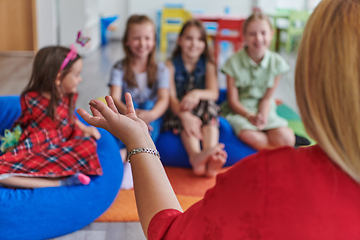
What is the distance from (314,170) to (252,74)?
1.65m

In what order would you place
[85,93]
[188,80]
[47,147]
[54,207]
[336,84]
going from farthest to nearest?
[85,93]
[188,80]
[47,147]
[54,207]
[336,84]

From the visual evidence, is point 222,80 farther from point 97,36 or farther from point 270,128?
point 97,36

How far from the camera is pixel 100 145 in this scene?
1.49 metres

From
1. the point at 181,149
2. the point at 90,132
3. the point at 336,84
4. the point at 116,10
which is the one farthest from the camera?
the point at 116,10

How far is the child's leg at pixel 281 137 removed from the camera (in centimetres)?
182

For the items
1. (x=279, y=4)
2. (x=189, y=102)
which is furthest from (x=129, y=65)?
(x=279, y=4)

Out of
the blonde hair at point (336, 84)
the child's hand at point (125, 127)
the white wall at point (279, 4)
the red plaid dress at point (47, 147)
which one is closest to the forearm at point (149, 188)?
the child's hand at point (125, 127)

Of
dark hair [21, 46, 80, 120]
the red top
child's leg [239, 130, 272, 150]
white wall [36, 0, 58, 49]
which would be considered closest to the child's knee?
child's leg [239, 130, 272, 150]

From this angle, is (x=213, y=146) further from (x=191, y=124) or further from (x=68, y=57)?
(x=68, y=57)

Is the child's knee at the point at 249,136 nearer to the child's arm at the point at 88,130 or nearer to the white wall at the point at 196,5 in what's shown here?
the child's arm at the point at 88,130

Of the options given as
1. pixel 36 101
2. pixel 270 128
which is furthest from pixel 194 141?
pixel 36 101

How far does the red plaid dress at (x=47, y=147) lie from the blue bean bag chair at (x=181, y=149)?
1.42 ft

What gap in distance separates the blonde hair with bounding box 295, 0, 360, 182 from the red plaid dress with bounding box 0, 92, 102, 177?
3.23 ft

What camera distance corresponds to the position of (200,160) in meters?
1.65
